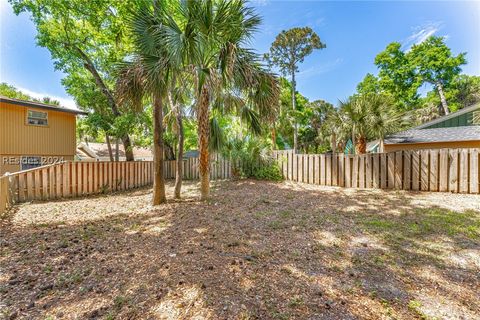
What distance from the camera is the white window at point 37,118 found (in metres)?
11.0

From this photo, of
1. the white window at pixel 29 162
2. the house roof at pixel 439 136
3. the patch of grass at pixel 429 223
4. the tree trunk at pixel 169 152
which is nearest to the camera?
the patch of grass at pixel 429 223

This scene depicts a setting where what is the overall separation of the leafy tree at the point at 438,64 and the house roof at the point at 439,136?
13998 millimetres

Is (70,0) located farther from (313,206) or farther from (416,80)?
(416,80)

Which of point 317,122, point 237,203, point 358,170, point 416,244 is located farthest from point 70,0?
point 317,122

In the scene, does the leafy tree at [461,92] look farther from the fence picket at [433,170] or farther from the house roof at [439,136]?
the fence picket at [433,170]

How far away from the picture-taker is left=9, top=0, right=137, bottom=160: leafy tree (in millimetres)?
10023

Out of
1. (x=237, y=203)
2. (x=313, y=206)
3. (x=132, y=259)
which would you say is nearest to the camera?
(x=132, y=259)

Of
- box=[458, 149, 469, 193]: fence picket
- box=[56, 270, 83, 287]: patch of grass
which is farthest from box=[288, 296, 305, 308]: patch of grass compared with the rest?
box=[458, 149, 469, 193]: fence picket

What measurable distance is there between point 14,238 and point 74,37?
445 inches

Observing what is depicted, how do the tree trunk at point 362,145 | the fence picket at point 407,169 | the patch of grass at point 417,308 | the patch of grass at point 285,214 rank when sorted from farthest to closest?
the tree trunk at point 362,145, the fence picket at point 407,169, the patch of grass at point 285,214, the patch of grass at point 417,308

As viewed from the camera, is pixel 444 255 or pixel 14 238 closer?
pixel 444 255

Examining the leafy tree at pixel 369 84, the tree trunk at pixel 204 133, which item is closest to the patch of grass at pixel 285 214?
the tree trunk at pixel 204 133

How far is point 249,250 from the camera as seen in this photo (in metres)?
3.23

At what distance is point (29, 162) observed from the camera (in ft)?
36.1
